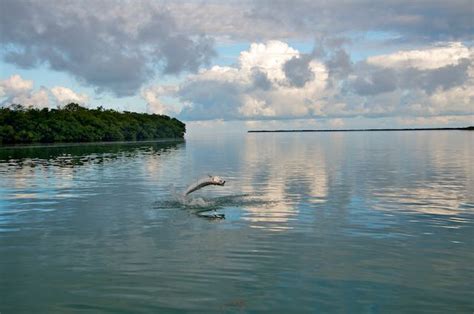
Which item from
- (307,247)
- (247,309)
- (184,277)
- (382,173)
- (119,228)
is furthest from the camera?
→ (382,173)

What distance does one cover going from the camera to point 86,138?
190 meters

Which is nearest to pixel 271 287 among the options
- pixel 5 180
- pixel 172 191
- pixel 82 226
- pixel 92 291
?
pixel 92 291

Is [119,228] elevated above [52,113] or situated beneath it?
situated beneath

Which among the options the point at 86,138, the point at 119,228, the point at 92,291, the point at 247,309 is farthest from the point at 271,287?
the point at 86,138

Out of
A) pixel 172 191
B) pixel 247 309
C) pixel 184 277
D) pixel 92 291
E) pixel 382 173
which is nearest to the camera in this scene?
pixel 247 309

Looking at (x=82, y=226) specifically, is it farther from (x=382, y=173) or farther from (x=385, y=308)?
(x=382, y=173)

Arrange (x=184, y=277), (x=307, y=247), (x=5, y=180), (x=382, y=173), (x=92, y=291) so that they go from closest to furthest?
(x=92, y=291), (x=184, y=277), (x=307, y=247), (x=5, y=180), (x=382, y=173)

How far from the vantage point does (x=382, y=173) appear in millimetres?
54500

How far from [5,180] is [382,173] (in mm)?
37351

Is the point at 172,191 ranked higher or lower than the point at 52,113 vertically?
lower

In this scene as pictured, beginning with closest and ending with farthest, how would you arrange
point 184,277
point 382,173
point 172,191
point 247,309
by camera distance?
1. point 247,309
2. point 184,277
3. point 172,191
4. point 382,173

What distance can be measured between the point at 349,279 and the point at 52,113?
19146 centimetres

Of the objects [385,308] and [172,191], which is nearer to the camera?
[385,308]

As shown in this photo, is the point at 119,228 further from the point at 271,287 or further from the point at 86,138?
the point at 86,138
